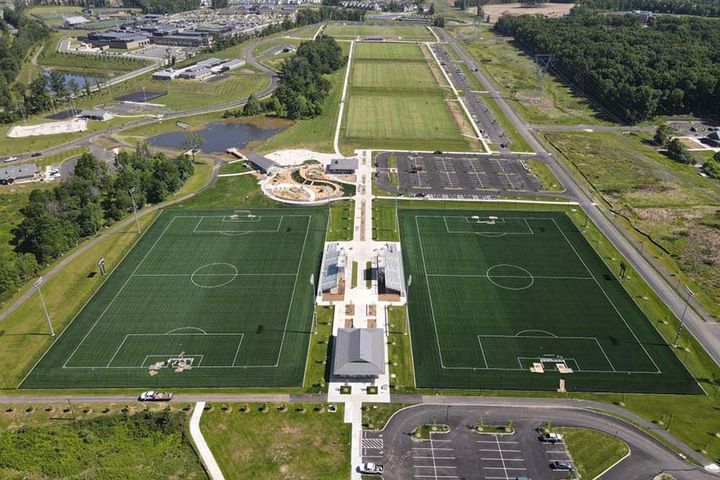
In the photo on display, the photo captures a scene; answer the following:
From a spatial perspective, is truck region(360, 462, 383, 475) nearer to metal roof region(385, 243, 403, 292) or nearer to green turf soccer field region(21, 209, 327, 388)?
green turf soccer field region(21, 209, 327, 388)

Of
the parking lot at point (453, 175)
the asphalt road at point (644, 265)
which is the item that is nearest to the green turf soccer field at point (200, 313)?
the parking lot at point (453, 175)

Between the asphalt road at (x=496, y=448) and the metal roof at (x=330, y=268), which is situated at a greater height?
the metal roof at (x=330, y=268)

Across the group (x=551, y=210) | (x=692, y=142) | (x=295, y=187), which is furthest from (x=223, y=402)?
(x=692, y=142)

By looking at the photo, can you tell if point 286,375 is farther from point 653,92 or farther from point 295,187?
point 653,92

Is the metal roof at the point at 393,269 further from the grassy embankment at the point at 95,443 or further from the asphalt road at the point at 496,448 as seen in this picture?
the grassy embankment at the point at 95,443

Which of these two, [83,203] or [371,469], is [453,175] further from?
[371,469]

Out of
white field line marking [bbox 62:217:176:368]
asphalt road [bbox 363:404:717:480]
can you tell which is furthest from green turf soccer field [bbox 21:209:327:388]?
asphalt road [bbox 363:404:717:480]
